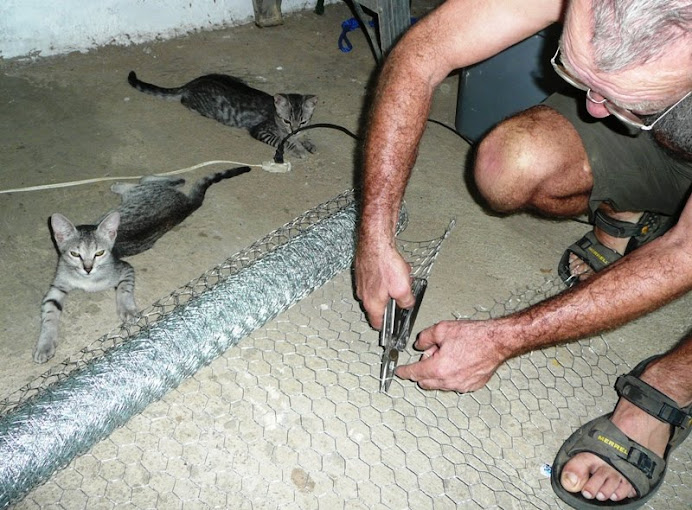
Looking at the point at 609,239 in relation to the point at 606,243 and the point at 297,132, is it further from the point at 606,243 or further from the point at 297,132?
the point at 297,132

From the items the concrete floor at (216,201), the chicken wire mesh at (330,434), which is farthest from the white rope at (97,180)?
the chicken wire mesh at (330,434)

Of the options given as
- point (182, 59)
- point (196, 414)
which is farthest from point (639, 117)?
point (182, 59)

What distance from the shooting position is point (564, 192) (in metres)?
1.55

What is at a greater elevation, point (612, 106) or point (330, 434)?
point (612, 106)

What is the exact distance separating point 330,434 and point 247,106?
58.0 inches

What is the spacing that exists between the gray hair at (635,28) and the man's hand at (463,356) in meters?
0.53

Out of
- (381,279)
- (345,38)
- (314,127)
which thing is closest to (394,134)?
(381,279)

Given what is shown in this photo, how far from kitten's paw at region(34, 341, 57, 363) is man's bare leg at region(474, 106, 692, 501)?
47.4 inches

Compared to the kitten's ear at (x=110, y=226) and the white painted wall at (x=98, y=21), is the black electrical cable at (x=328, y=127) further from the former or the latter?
the white painted wall at (x=98, y=21)

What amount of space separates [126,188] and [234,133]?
0.57m

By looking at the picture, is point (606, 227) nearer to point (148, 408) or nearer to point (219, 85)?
point (148, 408)

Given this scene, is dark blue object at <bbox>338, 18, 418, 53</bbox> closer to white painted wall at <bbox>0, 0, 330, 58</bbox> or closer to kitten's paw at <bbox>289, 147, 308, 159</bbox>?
white painted wall at <bbox>0, 0, 330, 58</bbox>

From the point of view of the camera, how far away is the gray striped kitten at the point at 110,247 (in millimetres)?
1472

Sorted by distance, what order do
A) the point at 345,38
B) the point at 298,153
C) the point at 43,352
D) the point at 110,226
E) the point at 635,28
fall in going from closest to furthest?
the point at 635,28 < the point at 43,352 < the point at 110,226 < the point at 298,153 < the point at 345,38
